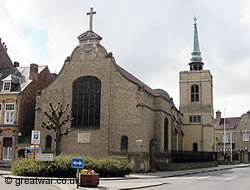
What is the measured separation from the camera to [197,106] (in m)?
52.5

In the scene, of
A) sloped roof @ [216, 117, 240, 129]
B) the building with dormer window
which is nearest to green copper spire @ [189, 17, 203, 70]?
the building with dormer window

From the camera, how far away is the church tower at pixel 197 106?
167 feet

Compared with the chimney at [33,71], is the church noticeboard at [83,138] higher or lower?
lower

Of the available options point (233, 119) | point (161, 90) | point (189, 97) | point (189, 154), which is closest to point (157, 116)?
point (189, 154)

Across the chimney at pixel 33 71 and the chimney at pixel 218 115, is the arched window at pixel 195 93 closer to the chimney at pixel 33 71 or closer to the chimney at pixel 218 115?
the chimney at pixel 33 71

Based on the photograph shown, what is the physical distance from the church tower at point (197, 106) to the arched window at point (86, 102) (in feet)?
69.2

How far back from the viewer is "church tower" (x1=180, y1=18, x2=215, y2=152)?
50.8m

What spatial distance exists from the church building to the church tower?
12.3 m

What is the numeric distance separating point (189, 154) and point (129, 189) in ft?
80.0

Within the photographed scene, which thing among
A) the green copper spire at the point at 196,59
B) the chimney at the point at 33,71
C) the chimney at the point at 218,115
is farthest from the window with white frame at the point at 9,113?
the chimney at the point at 218,115

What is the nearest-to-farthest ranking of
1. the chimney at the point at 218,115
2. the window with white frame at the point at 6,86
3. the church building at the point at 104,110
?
A: the church building at the point at 104,110 < the window with white frame at the point at 6,86 < the chimney at the point at 218,115

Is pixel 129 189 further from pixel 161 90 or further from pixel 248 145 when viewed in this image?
pixel 248 145

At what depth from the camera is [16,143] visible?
3662 cm

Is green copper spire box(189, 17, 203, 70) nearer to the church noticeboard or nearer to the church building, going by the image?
the church building
